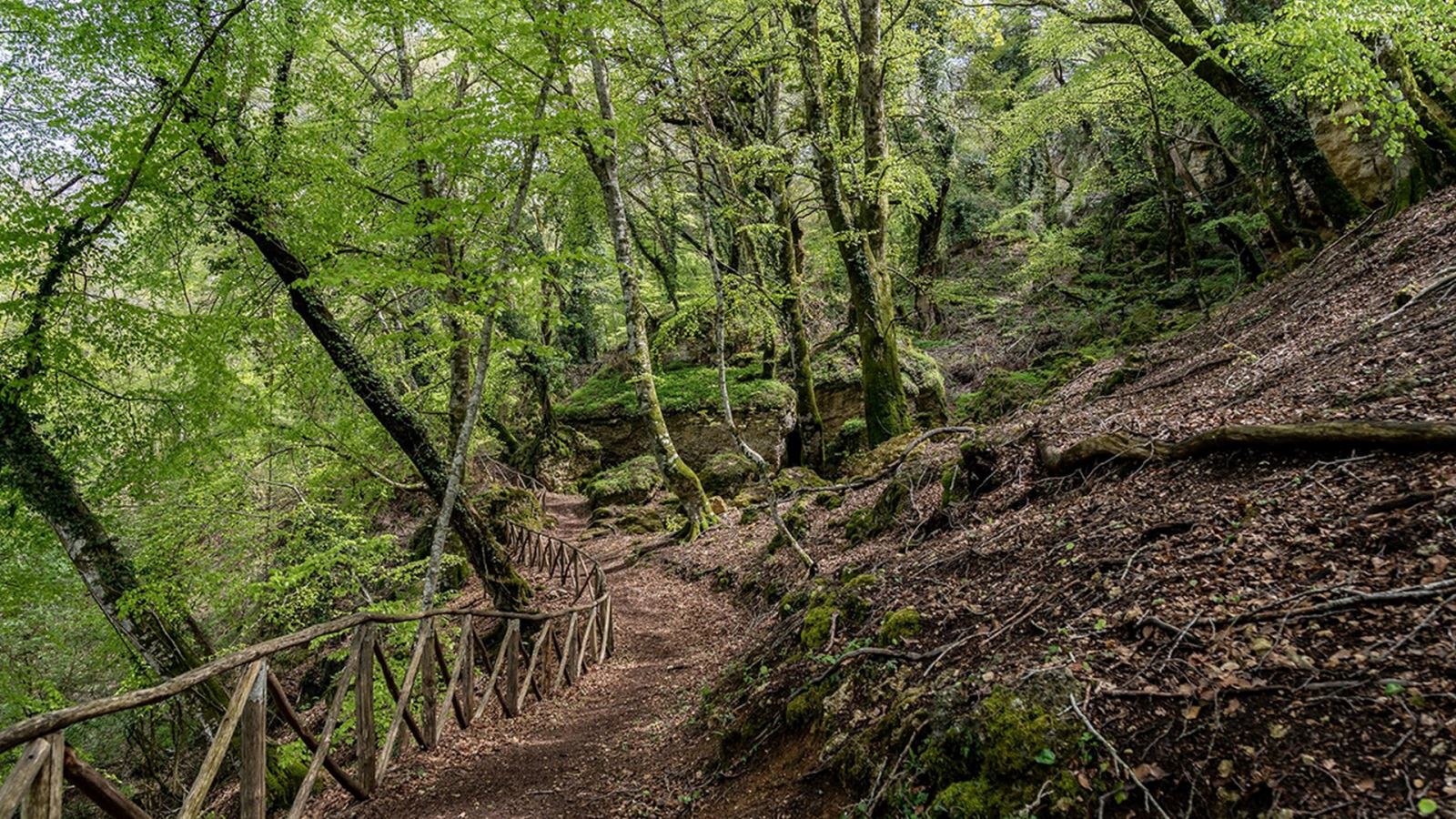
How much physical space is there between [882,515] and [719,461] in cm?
772

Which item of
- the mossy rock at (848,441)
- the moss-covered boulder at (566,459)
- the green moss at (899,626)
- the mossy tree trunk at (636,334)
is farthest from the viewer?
the moss-covered boulder at (566,459)

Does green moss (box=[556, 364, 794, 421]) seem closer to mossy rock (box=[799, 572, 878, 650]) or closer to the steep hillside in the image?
mossy rock (box=[799, 572, 878, 650])

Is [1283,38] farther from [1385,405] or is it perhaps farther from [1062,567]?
[1062,567]

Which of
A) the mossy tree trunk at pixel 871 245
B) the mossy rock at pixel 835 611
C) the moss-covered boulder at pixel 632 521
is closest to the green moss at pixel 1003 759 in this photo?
the mossy rock at pixel 835 611

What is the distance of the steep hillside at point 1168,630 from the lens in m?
1.94

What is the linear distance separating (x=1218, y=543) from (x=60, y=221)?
9.50 metres

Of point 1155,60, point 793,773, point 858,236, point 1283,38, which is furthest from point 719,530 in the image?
point 1155,60

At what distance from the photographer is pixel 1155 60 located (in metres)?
12.8

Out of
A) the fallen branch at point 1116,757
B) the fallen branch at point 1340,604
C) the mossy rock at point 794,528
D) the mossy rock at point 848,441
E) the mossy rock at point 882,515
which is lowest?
the mossy rock at point 848,441

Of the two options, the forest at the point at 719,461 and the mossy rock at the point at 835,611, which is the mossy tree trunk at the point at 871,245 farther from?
the mossy rock at the point at 835,611

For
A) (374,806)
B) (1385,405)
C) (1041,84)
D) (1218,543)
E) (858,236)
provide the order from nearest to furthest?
(1218,543)
(1385,405)
(374,806)
(858,236)
(1041,84)

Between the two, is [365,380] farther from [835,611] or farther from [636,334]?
[835,611]

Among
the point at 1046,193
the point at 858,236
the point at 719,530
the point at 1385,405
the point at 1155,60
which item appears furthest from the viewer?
the point at 1046,193

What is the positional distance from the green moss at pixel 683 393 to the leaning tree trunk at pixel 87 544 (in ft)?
25.8
